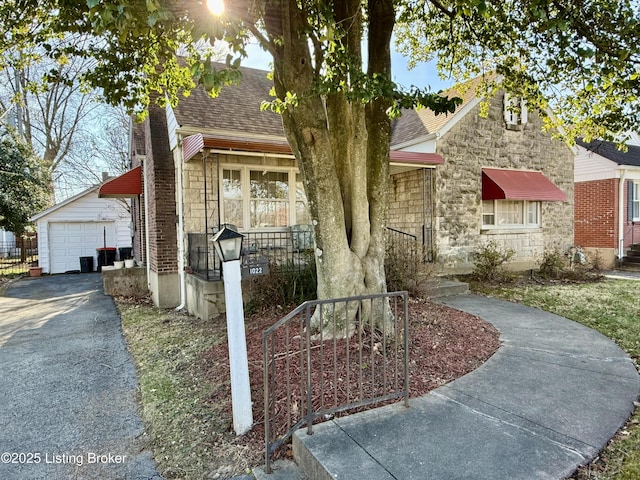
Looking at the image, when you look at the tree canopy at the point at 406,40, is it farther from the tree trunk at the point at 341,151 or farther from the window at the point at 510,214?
the window at the point at 510,214

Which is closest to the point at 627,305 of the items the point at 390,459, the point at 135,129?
the point at 390,459

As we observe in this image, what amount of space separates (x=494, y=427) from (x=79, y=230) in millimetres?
18711

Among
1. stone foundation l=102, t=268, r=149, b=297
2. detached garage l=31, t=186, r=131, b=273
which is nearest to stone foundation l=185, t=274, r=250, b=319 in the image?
stone foundation l=102, t=268, r=149, b=297

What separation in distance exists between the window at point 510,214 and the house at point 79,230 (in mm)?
14452

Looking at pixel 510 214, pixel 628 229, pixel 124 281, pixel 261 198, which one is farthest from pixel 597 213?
pixel 124 281

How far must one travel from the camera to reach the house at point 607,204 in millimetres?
13758

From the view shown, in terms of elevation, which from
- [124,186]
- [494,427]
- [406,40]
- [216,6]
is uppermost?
[406,40]

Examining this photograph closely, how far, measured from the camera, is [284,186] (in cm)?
934

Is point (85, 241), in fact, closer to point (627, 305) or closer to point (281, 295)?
point (281, 295)

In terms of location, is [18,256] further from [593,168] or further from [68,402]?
[593,168]

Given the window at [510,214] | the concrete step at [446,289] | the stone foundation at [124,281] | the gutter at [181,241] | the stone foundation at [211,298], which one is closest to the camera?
the stone foundation at [211,298]

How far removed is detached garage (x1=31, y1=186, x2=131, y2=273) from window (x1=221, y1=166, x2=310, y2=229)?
9.95 metres

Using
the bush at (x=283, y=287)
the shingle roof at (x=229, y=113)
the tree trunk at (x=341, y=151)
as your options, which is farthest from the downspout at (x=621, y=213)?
the tree trunk at (x=341, y=151)

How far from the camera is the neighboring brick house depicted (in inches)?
409
